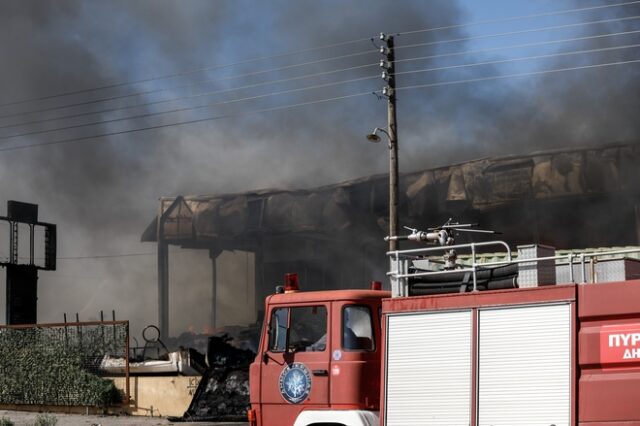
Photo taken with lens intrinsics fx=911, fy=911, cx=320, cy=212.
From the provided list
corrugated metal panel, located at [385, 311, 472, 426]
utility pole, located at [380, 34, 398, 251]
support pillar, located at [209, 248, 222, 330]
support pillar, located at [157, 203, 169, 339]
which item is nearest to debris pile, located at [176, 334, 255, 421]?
utility pole, located at [380, 34, 398, 251]

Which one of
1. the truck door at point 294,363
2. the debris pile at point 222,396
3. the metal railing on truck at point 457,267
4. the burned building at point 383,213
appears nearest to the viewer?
the metal railing on truck at point 457,267

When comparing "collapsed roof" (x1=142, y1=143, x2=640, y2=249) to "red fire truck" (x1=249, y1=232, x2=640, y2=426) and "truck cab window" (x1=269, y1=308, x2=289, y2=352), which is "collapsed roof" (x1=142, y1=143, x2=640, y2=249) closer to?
"red fire truck" (x1=249, y1=232, x2=640, y2=426)

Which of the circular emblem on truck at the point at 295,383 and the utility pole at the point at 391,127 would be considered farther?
the utility pole at the point at 391,127

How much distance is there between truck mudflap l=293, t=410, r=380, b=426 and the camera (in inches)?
324

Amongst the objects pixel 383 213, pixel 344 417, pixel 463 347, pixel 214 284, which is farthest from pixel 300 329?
pixel 214 284

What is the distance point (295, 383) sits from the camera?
8648mm

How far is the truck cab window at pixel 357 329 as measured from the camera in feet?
28.0

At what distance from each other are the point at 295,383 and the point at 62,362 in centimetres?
1077

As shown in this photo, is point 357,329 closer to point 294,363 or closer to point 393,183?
point 294,363

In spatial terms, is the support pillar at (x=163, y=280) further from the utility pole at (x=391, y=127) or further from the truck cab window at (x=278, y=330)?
the truck cab window at (x=278, y=330)

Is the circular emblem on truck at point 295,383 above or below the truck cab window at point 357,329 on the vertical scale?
below

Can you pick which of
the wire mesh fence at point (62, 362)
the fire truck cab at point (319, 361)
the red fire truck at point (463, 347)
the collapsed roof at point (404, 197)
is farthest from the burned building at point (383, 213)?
the fire truck cab at point (319, 361)

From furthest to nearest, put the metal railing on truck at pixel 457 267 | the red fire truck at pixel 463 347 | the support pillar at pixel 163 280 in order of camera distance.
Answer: the support pillar at pixel 163 280 → the metal railing on truck at pixel 457 267 → the red fire truck at pixel 463 347

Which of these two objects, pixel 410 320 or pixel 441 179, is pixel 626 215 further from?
pixel 410 320
